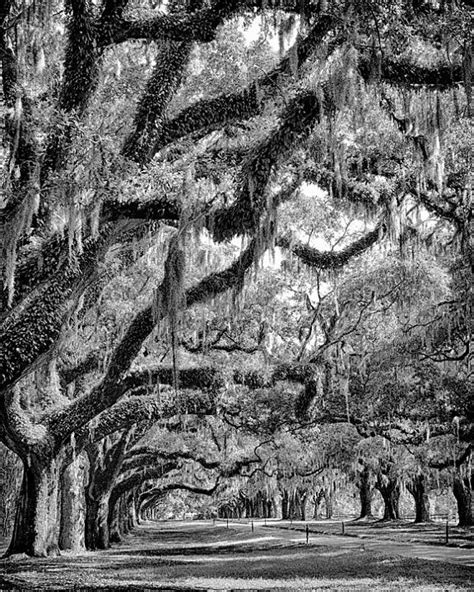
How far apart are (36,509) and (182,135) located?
895cm

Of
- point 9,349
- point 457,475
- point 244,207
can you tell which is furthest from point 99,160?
point 457,475

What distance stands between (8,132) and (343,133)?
529 cm

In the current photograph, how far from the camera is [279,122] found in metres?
8.16

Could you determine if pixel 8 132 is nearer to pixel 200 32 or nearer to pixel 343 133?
pixel 200 32

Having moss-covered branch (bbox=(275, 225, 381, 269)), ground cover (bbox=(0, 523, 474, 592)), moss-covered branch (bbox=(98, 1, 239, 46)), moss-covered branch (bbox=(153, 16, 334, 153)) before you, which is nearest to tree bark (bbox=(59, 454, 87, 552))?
ground cover (bbox=(0, 523, 474, 592))

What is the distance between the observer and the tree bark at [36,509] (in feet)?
46.7

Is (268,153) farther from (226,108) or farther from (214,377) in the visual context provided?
(214,377)

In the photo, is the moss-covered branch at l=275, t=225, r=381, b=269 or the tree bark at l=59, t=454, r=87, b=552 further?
the tree bark at l=59, t=454, r=87, b=552

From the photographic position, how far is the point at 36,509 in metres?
14.5

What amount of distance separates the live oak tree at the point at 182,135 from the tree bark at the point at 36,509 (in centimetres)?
406

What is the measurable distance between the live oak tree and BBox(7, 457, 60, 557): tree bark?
4062 millimetres

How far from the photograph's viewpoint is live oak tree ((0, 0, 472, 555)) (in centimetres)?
764

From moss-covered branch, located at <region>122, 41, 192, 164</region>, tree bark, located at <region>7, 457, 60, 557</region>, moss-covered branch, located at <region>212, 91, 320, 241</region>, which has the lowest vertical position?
tree bark, located at <region>7, 457, 60, 557</region>

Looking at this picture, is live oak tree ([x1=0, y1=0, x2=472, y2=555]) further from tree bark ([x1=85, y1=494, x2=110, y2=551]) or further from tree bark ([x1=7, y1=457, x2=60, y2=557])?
tree bark ([x1=85, y1=494, x2=110, y2=551])
